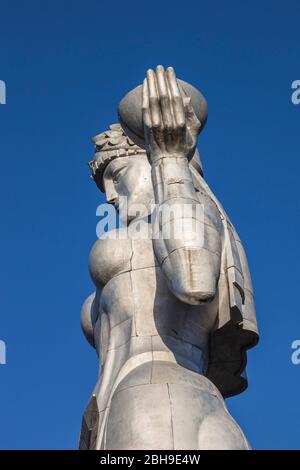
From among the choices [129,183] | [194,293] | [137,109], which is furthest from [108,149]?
[194,293]

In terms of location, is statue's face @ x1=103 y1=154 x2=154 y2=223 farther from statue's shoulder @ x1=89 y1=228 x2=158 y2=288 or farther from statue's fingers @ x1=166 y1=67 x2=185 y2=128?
statue's fingers @ x1=166 y1=67 x2=185 y2=128

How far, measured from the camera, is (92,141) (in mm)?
12000

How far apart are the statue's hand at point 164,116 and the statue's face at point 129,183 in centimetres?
126

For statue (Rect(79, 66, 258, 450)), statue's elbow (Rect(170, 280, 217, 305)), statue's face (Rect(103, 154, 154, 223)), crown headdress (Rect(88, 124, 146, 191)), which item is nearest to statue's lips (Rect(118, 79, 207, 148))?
statue (Rect(79, 66, 258, 450))

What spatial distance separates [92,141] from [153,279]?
2.66 m

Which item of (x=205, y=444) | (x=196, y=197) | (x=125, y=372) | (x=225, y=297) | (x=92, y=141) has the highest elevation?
(x=92, y=141)

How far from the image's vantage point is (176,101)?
960 cm

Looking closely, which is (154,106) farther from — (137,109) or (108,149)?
(108,149)

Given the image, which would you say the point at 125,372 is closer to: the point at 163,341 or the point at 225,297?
the point at 163,341

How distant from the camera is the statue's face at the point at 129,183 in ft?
36.1

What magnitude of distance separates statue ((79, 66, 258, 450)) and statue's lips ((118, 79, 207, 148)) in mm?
13

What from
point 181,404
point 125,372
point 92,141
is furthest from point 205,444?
Answer: point 92,141

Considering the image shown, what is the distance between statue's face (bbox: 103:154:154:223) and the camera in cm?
1101

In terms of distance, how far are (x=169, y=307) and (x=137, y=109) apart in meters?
2.01
